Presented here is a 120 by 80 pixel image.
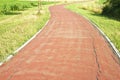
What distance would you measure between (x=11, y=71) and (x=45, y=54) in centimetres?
306

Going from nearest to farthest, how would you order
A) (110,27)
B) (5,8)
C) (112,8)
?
(110,27), (112,8), (5,8)

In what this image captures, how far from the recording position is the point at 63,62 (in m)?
11.9

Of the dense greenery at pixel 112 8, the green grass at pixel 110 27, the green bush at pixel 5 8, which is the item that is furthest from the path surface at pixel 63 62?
the green bush at pixel 5 8

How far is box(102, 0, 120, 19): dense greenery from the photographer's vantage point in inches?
1429

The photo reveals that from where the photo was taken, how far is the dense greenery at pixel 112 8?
3630 cm

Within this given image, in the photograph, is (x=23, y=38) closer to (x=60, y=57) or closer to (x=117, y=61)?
(x=60, y=57)

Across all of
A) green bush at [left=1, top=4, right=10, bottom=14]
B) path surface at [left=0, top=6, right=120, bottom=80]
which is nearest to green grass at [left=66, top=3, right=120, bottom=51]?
path surface at [left=0, top=6, right=120, bottom=80]

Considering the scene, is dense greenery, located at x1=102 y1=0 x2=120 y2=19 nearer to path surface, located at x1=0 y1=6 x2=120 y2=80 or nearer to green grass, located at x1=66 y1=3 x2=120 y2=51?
green grass, located at x1=66 y1=3 x2=120 y2=51

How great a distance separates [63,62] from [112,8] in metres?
27.7

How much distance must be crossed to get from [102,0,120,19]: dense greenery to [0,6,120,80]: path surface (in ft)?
65.9

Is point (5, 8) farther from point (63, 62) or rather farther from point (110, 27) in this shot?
point (63, 62)

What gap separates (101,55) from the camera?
13.4 metres

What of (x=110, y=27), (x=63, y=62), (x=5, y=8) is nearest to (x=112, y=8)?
(x=110, y=27)

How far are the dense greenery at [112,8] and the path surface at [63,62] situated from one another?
2010 centimetres
